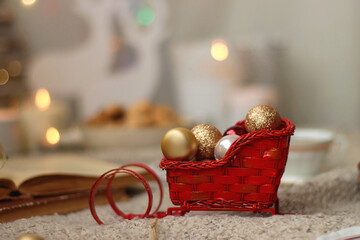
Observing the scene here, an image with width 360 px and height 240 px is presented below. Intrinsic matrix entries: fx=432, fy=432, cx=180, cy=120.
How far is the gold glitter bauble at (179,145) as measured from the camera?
1.55 feet

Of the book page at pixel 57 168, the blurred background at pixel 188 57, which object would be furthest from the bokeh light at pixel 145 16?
the book page at pixel 57 168

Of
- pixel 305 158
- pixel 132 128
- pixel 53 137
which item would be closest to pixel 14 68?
pixel 53 137

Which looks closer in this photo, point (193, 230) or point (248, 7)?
point (193, 230)

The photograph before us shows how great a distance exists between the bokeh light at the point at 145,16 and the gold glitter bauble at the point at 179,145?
55.4 inches

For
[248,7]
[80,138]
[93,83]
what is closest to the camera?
[80,138]

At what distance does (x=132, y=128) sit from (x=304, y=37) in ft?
4.75

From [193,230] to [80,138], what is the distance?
2.79 feet

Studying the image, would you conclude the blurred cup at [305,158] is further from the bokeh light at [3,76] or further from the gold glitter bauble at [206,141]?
the bokeh light at [3,76]

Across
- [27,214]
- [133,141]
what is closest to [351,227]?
[27,214]

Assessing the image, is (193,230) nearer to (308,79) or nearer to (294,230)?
(294,230)

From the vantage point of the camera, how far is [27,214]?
566 mm

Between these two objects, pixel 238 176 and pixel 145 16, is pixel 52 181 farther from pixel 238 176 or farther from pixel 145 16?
pixel 145 16

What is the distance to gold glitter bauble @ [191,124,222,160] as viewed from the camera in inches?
19.8

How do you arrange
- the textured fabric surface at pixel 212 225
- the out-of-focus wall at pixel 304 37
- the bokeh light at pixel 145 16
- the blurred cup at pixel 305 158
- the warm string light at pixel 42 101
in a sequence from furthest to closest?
the out-of-focus wall at pixel 304 37
the bokeh light at pixel 145 16
the warm string light at pixel 42 101
the blurred cup at pixel 305 158
the textured fabric surface at pixel 212 225
